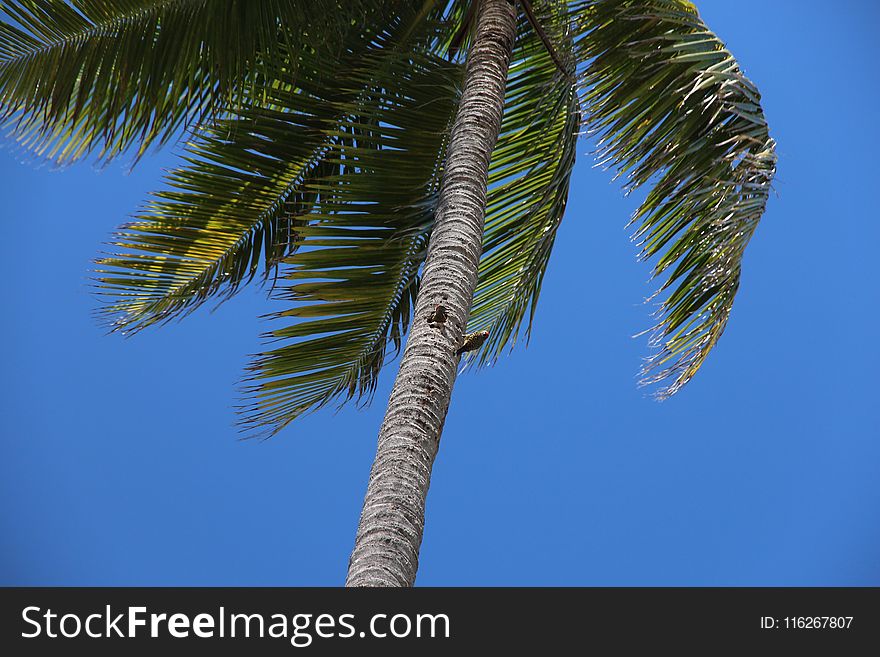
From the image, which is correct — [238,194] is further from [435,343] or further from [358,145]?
[435,343]

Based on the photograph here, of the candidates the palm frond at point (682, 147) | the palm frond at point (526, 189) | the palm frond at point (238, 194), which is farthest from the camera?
the palm frond at point (238, 194)

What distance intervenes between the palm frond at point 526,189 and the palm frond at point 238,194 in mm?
1064

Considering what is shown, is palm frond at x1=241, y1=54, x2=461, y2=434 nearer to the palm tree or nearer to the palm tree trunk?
the palm tree

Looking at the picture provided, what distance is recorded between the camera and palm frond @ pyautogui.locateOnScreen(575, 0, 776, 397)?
536 centimetres

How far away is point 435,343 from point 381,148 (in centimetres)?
289

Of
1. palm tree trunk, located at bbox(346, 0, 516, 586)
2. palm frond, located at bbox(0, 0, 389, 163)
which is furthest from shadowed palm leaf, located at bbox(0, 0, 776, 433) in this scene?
palm tree trunk, located at bbox(346, 0, 516, 586)

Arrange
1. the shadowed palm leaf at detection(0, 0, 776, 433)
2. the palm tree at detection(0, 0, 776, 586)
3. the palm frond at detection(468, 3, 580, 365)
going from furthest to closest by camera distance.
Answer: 1. the palm frond at detection(468, 3, 580, 365)
2. the shadowed palm leaf at detection(0, 0, 776, 433)
3. the palm tree at detection(0, 0, 776, 586)

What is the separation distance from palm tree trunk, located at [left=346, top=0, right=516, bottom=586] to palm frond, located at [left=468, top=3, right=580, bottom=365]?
2.60 feet

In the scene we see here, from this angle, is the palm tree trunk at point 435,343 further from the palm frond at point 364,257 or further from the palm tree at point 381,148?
the palm frond at point 364,257

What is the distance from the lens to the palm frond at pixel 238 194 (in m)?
6.87

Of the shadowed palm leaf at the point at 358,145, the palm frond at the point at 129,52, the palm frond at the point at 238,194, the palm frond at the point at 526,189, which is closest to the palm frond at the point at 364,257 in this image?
the shadowed palm leaf at the point at 358,145

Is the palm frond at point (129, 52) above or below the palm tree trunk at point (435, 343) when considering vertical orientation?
above
